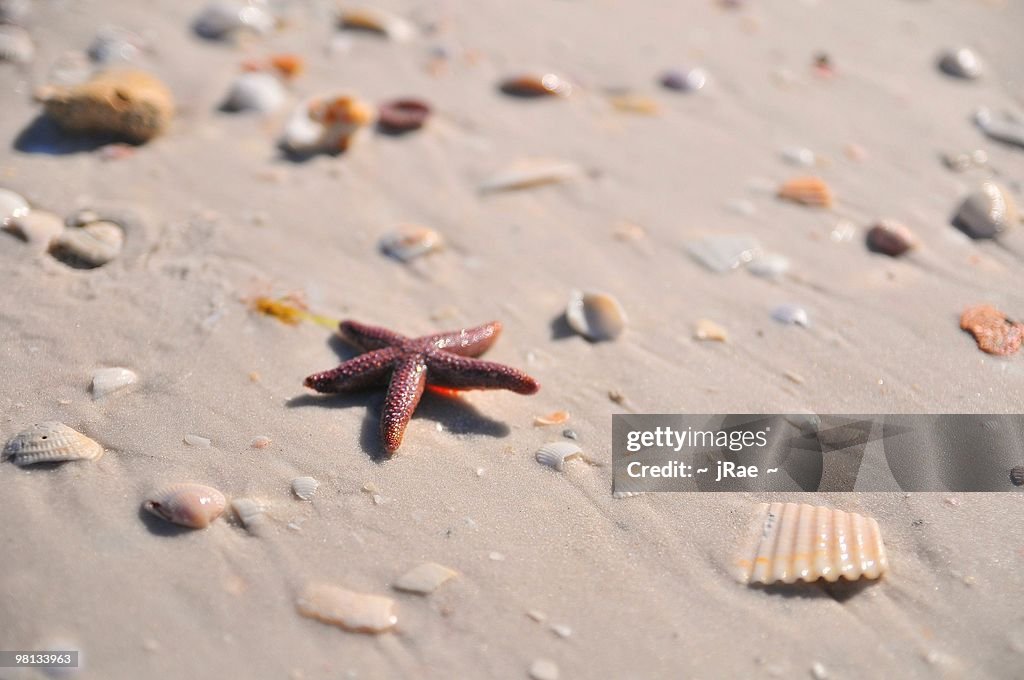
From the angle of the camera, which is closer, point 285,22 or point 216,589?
point 216,589

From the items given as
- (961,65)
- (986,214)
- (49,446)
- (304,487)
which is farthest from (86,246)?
(961,65)

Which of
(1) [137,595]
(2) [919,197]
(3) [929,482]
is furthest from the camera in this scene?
(2) [919,197]

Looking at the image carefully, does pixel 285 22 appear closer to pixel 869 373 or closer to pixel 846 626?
pixel 869 373

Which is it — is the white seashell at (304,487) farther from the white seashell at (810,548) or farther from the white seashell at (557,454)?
the white seashell at (810,548)

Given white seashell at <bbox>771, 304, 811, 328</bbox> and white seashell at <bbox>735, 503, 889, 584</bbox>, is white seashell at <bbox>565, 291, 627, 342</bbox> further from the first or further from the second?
white seashell at <bbox>735, 503, 889, 584</bbox>

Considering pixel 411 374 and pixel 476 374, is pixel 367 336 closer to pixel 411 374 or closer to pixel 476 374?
pixel 411 374

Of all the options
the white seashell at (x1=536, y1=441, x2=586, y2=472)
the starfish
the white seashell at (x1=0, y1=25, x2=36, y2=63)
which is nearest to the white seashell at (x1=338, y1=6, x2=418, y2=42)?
the white seashell at (x1=0, y1=25, x2=36, y2=63)

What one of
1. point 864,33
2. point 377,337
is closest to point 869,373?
point 377,337

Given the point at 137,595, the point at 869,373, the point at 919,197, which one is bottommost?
the point at 137,595
